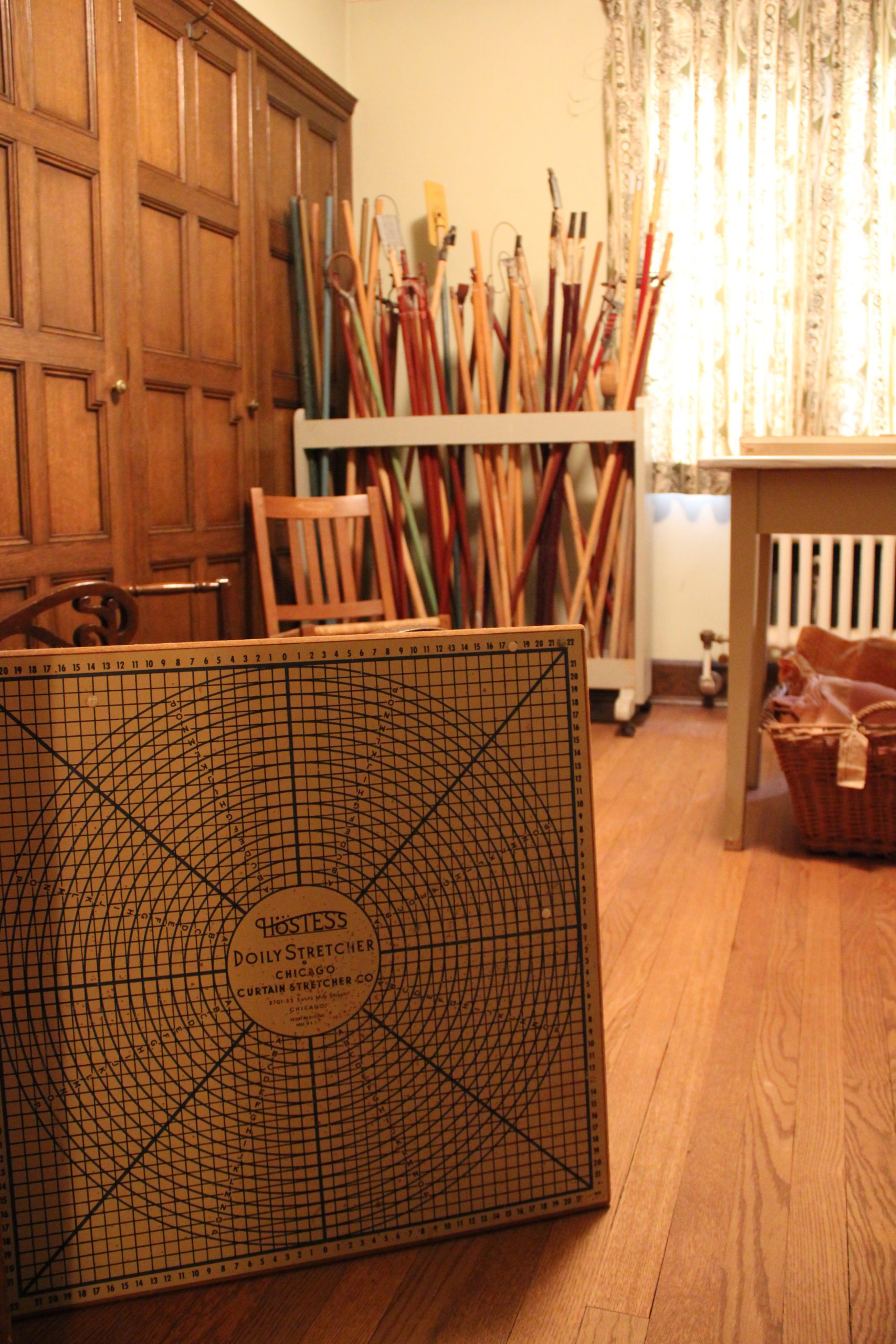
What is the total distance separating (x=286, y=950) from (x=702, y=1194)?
56 centimetres

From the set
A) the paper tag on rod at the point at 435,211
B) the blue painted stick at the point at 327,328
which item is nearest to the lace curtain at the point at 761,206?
the paper tag on rod at the point at 435,211

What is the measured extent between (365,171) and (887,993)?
3435 mm

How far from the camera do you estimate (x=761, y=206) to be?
3635 mm

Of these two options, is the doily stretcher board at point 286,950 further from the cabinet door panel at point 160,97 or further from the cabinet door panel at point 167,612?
the cabinet door panel at point 160,97

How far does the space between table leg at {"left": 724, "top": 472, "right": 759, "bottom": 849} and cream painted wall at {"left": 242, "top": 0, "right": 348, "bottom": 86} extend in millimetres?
2205

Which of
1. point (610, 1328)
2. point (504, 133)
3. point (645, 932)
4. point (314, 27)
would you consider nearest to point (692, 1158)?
point (610, 1328)

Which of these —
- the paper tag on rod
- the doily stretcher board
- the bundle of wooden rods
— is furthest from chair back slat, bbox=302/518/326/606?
the doily stretcher board

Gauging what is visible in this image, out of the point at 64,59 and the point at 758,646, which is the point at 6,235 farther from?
the point at 758,646

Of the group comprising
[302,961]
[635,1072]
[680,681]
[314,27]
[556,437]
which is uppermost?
[314,27]

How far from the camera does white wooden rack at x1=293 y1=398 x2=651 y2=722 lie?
352cm

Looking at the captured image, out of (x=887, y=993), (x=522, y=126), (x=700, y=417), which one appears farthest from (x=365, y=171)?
(x=887, y=993)

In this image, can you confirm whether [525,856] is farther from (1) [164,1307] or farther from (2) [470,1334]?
(1) [164,1307]

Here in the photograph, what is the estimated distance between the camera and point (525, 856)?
1.15 m

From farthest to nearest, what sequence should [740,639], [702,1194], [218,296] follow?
1. [218,296]
2. [740,639]
3. [702,1194]
